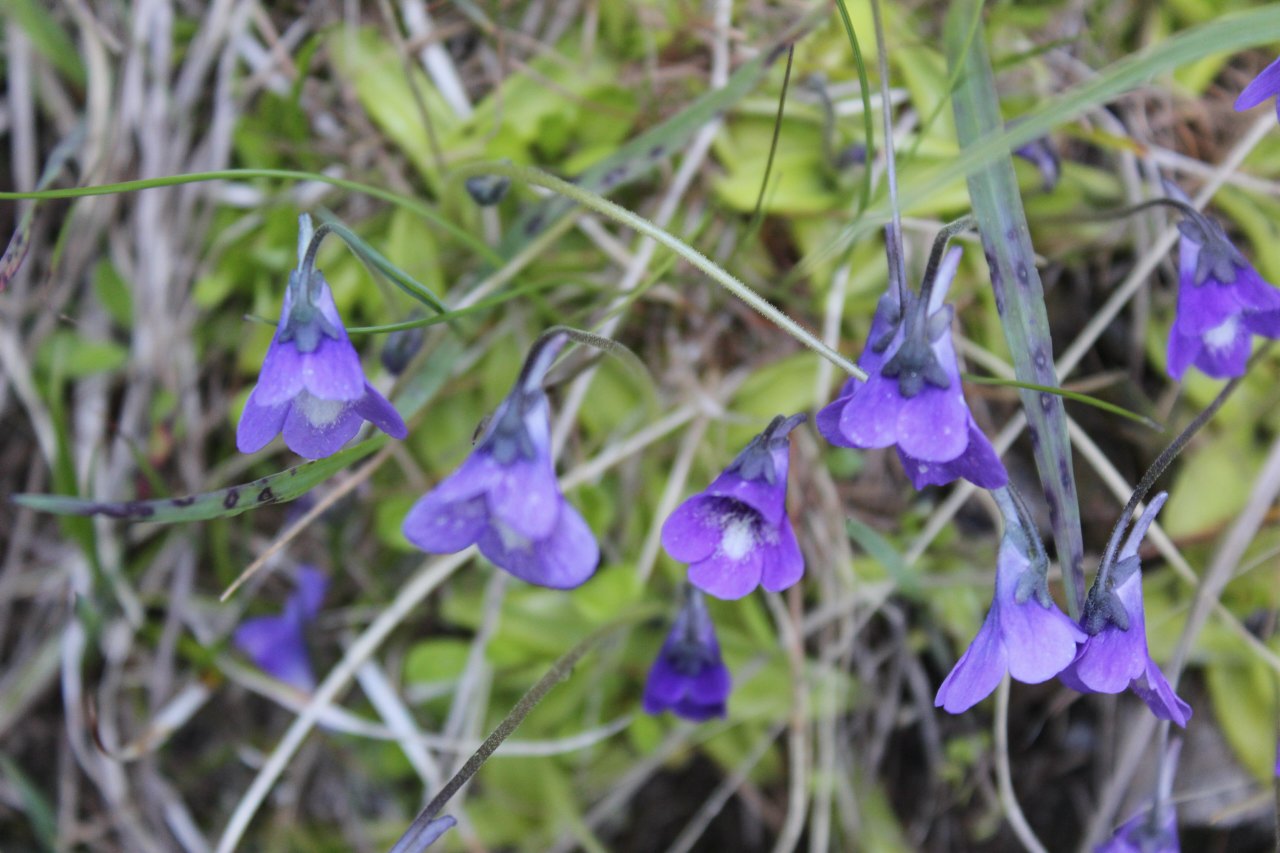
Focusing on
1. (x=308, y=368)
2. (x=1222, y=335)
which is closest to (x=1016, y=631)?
(x=1222, y=335)

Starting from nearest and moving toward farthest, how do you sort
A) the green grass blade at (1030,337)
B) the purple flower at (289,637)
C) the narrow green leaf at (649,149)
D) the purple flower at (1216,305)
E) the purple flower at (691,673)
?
the green grass blade at (1030,337) < the purple flower at (1216,305) < the purple flower at (691,673) < the narrow green leaf at (649,149) < the purple flower at (289,637)

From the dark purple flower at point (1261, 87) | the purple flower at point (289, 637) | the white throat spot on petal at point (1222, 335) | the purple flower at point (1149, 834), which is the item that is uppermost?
the dark purple flower at point (1261, 87)

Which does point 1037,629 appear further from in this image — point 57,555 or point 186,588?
point 57,555

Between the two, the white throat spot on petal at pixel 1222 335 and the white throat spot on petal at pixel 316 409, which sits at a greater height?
the white throat spot on petal at pixel 316 409

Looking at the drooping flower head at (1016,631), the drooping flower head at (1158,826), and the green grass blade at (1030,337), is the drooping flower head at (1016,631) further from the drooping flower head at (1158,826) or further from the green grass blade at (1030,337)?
the drooping flower head at (1158,826)

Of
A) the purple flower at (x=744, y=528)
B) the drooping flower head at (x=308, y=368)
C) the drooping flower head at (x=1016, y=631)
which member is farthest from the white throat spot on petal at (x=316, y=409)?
the drooping flower head at (x=1016, y=631)

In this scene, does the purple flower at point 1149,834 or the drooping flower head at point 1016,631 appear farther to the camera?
the purple flower at point 1149,834

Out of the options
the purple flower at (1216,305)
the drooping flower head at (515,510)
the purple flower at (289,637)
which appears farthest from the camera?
the purple flower at (289,637)

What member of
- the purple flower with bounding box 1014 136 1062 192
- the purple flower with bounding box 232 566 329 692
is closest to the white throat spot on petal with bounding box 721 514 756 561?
the purple flower with bounding box 1014 136 1062 192

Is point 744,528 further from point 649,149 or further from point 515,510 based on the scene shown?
point 649,149
